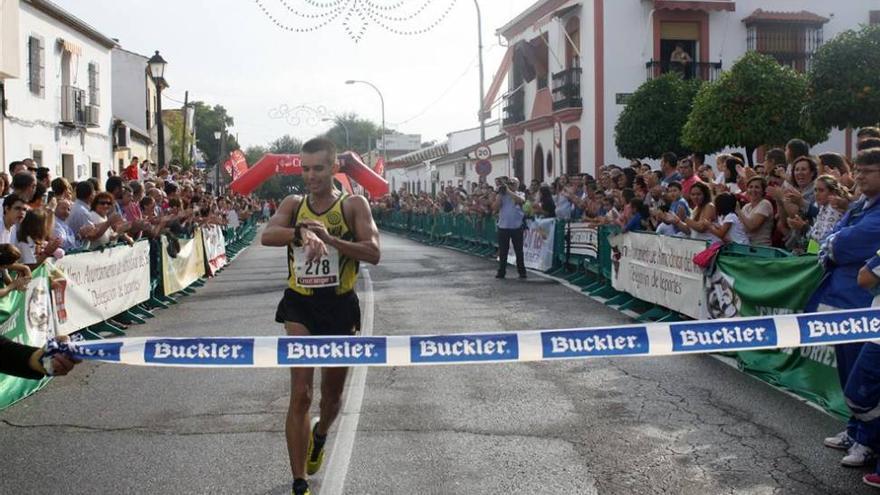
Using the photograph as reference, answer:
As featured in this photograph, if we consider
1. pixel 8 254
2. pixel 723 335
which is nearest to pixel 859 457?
pixel 723 335

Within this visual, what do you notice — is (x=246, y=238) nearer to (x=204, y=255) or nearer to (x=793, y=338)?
(x=204, y=255)

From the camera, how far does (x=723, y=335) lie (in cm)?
515

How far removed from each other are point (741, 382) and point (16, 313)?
241 inches

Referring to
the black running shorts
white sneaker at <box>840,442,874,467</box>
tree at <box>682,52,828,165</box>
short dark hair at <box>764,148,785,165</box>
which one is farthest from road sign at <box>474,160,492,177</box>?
the black running shorts

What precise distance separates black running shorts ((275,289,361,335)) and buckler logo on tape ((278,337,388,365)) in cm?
57

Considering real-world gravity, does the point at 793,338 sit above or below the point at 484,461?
above

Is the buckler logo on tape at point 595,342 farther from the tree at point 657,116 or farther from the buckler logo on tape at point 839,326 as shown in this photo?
the tree at point 657,116

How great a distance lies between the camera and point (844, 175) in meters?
9.91

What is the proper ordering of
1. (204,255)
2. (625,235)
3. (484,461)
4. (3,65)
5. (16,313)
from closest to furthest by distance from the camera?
(484,461) < (16,313) < (625,235) < (204,255) < (3,65)

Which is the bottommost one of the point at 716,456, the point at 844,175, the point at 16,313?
the point at 716,456

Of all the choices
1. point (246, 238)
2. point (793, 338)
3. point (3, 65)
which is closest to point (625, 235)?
point (793, 338)

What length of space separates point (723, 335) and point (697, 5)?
99.1 ft

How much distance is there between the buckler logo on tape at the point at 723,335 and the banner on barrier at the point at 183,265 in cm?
1183

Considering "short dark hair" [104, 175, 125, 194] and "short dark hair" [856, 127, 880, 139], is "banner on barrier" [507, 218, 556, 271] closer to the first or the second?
"short dark hair" [104, 175, 125, 194]
